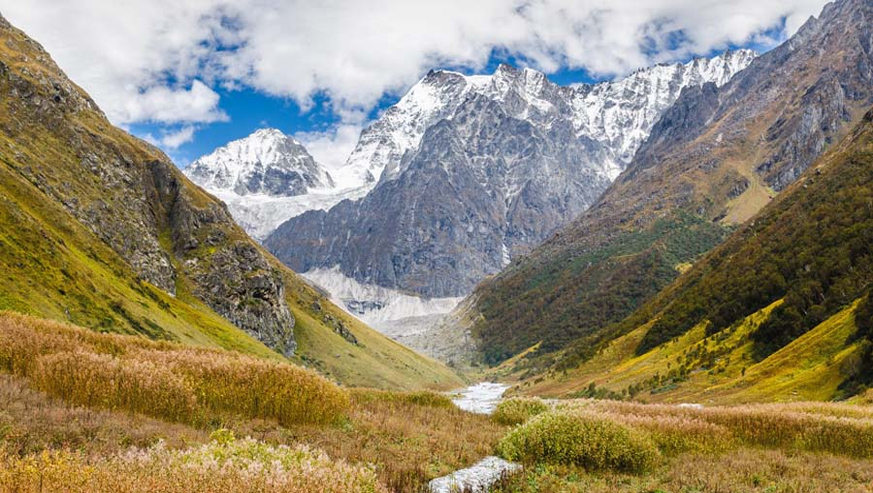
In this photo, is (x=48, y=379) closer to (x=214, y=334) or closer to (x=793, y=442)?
(x=793, y=442)

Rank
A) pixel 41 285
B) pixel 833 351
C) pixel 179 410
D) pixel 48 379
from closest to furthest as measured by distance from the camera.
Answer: pixel 48 379, pixel 179 410, pixel 833 351, pixel 41 285

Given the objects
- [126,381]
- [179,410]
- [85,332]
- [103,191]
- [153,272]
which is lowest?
[179,410]

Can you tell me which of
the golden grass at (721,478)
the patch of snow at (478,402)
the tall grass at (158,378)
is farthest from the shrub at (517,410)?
the golden grass at (721,478)

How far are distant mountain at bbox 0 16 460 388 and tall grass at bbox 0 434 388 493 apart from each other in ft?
137

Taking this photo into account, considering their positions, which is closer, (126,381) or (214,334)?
(126,381)

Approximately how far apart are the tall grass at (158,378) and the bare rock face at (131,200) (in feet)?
245

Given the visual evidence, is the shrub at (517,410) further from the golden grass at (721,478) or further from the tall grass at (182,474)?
the tall grass at (182,474)

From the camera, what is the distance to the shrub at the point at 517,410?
21.6 meters

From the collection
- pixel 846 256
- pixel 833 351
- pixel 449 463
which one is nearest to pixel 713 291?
pixel 846 256

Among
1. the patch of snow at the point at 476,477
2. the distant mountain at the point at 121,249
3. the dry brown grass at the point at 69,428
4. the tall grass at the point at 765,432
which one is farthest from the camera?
the distant mountain at the point at 121,249

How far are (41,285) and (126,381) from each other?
4428 cm

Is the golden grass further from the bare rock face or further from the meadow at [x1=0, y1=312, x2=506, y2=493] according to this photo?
the bare rock face

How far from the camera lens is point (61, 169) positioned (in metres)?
86.6

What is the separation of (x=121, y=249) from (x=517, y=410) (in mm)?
84359
